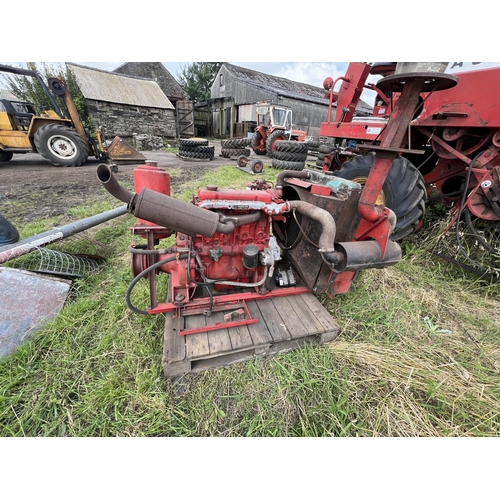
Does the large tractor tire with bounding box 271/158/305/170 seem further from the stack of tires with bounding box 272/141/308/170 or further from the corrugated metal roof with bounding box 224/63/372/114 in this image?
the corrugated metal roof with bounding box 224/63/372/114

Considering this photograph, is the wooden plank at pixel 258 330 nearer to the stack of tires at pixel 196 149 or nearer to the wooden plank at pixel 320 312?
the wooden plank at pixel 320 312

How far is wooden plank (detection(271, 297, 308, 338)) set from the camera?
6.19 feet

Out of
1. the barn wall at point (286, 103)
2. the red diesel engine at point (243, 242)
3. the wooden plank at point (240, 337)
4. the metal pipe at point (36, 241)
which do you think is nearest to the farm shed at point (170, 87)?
the barn wall at point (286, 103)

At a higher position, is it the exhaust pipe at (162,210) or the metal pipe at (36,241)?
the exhaust pipe at (162,210)

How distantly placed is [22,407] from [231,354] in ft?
4.48

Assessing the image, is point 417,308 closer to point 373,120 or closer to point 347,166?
point 347,166

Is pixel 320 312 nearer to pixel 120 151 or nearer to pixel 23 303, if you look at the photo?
pixel 23 303

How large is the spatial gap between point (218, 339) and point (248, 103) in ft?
64.3

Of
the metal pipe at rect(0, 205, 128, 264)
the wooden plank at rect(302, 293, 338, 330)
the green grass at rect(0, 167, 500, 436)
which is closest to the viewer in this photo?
the green grass at rect(0, 167, 500, 436)

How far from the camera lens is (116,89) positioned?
13.4m

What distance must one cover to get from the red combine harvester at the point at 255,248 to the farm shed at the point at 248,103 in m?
16.2

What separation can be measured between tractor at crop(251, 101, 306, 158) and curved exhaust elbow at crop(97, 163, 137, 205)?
939cm

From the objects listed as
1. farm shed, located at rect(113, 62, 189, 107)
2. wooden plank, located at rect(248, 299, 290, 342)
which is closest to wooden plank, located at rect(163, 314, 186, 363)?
wooden plank, located at rect(248, 299, 290, 342)

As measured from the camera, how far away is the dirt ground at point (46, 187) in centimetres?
412
